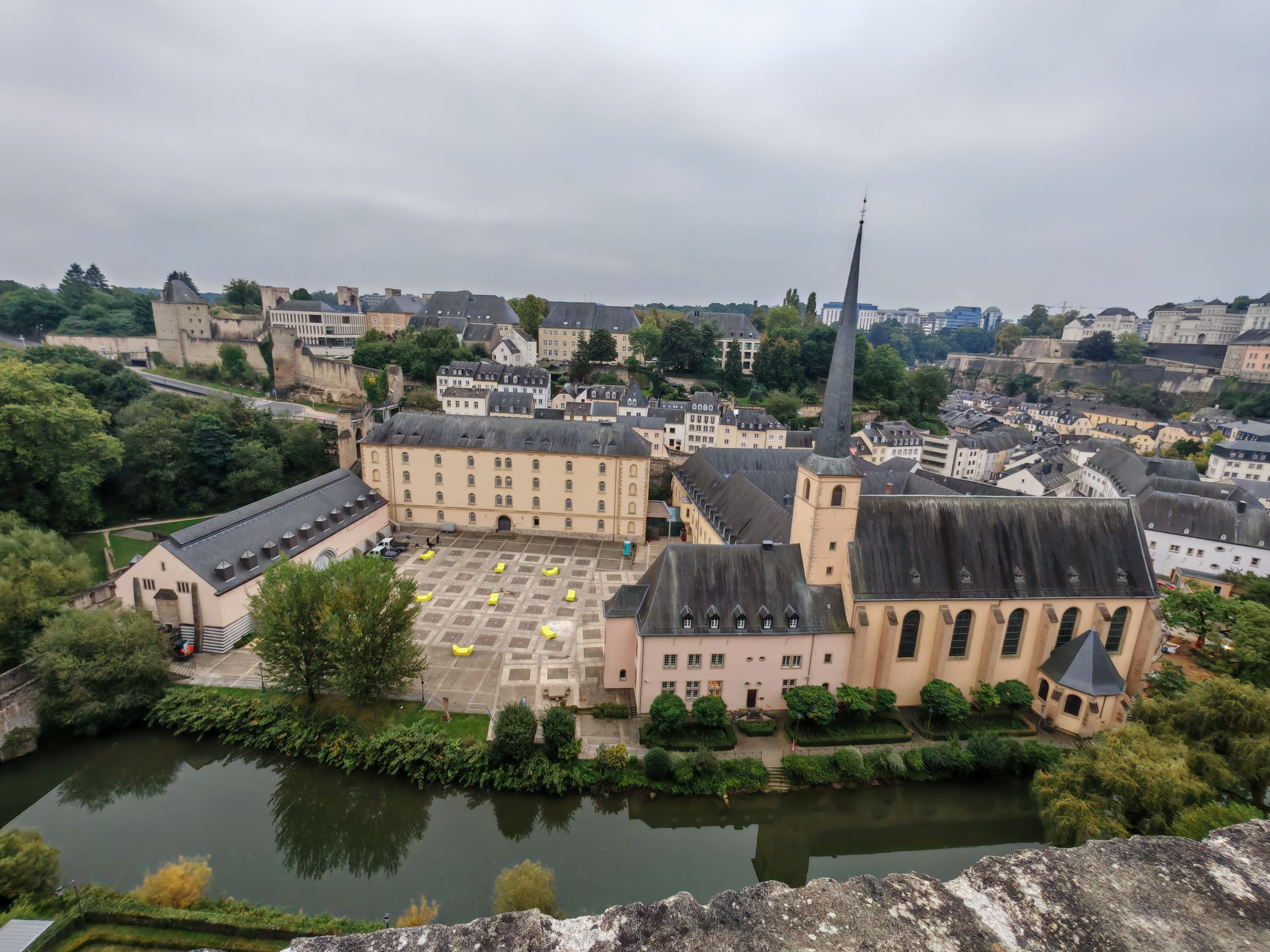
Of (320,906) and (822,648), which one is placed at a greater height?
(822,648)

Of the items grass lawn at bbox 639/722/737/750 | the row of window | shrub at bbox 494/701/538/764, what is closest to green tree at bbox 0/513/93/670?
shrub at bbox 494/701/538/764

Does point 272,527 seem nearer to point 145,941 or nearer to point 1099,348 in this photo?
point 145,941

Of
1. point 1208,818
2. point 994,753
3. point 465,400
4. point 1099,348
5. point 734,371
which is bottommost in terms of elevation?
point 994,753

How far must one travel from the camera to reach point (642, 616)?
27.1 meters

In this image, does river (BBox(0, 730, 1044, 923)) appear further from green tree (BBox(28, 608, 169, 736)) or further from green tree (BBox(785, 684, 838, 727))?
green tree (BBox(785, 684, 838, 727))

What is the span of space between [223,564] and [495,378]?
159 feet

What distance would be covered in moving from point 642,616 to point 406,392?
58.4 metres

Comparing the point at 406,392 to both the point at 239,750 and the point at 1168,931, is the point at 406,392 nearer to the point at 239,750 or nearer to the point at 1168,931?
the point at 239,750

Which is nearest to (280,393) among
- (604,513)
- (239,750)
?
Answer: (604,513)

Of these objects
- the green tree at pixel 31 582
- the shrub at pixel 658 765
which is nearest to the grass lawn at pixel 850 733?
the shrub at pixel 658 765

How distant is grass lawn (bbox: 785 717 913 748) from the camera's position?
85.3 feet

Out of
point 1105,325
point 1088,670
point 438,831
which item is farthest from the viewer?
point 1105,325

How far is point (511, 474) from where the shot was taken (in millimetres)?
49688

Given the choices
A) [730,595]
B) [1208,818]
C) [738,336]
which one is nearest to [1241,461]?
[738,336]
